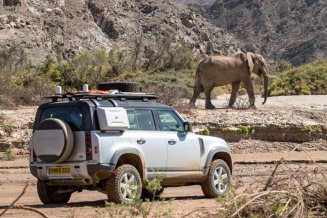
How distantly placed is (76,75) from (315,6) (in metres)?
62.2

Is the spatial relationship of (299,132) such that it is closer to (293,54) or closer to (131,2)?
(131,2)

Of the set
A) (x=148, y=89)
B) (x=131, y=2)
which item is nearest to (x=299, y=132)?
(x=148, y=89)

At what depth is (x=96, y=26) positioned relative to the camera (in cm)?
7525

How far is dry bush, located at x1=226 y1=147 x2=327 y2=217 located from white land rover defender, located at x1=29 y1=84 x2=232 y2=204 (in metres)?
3.33

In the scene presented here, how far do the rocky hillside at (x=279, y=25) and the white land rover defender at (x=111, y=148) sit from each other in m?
73.0

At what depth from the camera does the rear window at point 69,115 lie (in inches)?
541

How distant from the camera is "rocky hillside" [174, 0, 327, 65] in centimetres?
9319

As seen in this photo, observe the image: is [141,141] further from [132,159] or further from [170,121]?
[170,121]

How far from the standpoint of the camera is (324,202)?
9.41 meters

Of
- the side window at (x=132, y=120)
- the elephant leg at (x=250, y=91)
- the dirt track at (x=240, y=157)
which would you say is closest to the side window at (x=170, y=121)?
the side window at (x=132, y=120)

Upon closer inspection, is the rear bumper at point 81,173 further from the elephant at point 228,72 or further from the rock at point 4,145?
the elephant at point 228,72

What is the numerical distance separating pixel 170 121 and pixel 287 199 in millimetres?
6578

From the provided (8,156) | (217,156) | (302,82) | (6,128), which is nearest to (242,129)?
(6,128)

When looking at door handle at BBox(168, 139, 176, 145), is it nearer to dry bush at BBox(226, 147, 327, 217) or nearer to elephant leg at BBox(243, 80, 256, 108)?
dry bush at BBox(226, 147, 327, 217)
